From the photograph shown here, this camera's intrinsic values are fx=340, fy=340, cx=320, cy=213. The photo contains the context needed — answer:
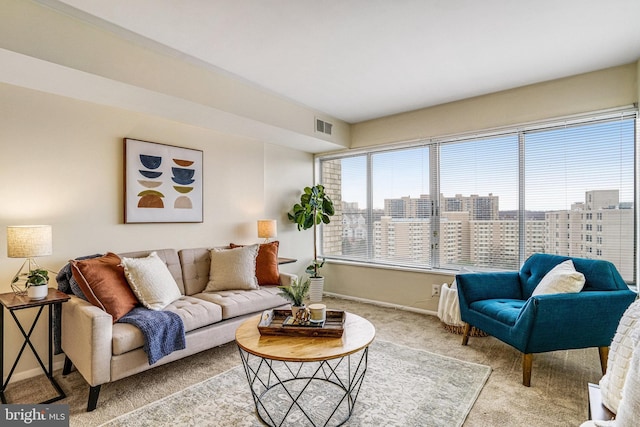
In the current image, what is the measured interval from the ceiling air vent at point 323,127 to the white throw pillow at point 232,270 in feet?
6.02

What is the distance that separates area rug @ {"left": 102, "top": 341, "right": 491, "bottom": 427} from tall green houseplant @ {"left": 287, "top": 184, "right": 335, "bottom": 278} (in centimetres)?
236

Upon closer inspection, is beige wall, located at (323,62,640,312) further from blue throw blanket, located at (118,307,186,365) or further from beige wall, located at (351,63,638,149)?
blue throw blanket, located at (118,307,186,365)

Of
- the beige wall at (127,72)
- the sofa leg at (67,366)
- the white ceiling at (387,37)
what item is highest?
the white ceiling at (387,37)

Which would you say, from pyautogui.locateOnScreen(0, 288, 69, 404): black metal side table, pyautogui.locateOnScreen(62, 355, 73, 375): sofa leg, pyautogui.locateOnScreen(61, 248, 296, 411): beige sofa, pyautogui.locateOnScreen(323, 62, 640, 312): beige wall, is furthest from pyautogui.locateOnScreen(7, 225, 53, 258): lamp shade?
pyautogui.locateOnScreen(323, 62, 640, 312): beige wall

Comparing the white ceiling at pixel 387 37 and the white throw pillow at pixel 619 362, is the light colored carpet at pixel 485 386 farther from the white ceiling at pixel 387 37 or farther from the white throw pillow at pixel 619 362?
the white ceiling at pixel 387 37

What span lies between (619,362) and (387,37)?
7.68ft

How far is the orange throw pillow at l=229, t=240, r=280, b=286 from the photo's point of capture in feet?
12.0

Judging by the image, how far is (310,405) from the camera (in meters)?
2.15

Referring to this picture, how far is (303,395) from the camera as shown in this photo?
2258mm

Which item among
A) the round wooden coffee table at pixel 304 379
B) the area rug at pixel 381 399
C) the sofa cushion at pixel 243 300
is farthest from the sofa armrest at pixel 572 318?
the sofa cushion at pixel 243 300

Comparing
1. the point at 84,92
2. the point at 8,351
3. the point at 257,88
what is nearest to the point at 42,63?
the point at 84,92

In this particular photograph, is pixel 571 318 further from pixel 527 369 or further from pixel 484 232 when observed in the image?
pixel 484 232

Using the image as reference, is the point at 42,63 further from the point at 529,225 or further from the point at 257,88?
the point at 529,225

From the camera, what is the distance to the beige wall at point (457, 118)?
3098 millimetres
